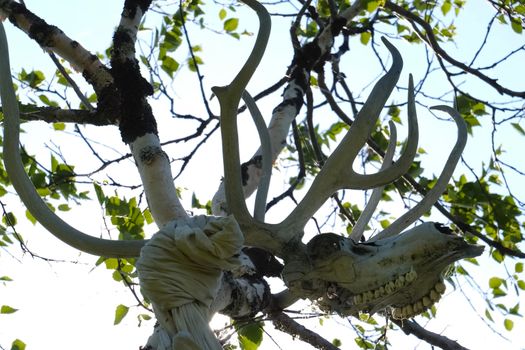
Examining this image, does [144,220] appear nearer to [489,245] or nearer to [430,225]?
[489,245]

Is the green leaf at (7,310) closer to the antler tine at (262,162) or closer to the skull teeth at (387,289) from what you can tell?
the antler tine at (262,162)

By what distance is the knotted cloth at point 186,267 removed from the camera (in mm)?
1882

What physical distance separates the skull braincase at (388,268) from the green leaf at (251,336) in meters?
1.18

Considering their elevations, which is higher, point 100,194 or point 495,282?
point 100,194

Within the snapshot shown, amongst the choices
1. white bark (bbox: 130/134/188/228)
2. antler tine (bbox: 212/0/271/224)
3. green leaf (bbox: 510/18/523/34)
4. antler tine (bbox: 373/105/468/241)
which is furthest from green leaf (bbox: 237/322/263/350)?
green leaf (bbox: 510/18/523/34)

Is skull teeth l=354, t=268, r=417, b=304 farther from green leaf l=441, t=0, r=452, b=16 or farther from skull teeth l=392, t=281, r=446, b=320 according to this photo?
green leaf l=441, t=0, r=452, b=16

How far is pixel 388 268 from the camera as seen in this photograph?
7.24ft

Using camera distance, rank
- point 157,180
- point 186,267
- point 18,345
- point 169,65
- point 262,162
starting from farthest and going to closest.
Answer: point 169,65 < point 18,345 < point 157,180 < point 262,162 < point 186,267

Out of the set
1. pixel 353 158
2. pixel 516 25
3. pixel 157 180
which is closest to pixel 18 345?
pixel 157 180

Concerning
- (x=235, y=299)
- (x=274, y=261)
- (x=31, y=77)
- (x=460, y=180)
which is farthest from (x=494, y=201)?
(x=31, y=77)

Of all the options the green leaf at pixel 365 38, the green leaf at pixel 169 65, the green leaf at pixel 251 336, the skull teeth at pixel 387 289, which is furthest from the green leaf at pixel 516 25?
the skull teeth at pixel 387 289

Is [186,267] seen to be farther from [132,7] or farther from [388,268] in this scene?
[132,7]

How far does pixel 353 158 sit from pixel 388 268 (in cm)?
36

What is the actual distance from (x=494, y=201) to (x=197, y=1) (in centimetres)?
242
